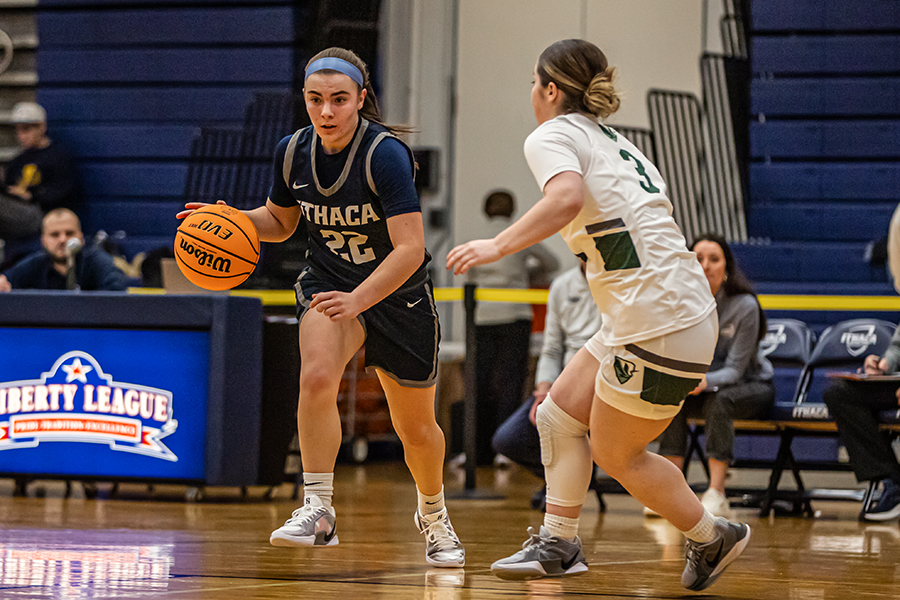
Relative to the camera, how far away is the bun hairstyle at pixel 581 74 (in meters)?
3.16

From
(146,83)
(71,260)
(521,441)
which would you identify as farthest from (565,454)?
(146,83)

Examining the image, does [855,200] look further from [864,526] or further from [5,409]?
[5,409]

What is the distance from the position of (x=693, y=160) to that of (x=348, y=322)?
658 centimetres

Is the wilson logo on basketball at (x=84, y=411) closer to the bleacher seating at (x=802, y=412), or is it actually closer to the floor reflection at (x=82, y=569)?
the floor reflection at (x=82, y=569)

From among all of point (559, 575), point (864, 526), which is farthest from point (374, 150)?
point (864, 526)

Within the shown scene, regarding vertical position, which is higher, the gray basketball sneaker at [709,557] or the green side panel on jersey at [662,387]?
the green side panel on jersey at [662,387]

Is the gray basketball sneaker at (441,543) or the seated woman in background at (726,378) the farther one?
the seated woman in background at (726,378)

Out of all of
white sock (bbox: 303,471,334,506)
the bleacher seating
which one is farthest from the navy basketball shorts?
the bleacher seating

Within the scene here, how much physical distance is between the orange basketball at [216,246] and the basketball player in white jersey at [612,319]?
0.98 meters

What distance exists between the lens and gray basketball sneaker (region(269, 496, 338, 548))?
10.8ft

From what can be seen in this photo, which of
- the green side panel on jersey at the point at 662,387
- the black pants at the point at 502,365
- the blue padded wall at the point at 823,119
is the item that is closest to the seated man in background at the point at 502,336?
the black pants at the point at 502,365

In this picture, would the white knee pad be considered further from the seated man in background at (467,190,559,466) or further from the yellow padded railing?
the seated man in background at (467,190,559,466)

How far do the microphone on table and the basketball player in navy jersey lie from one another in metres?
3.03

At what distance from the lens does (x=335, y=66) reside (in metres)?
3.51
